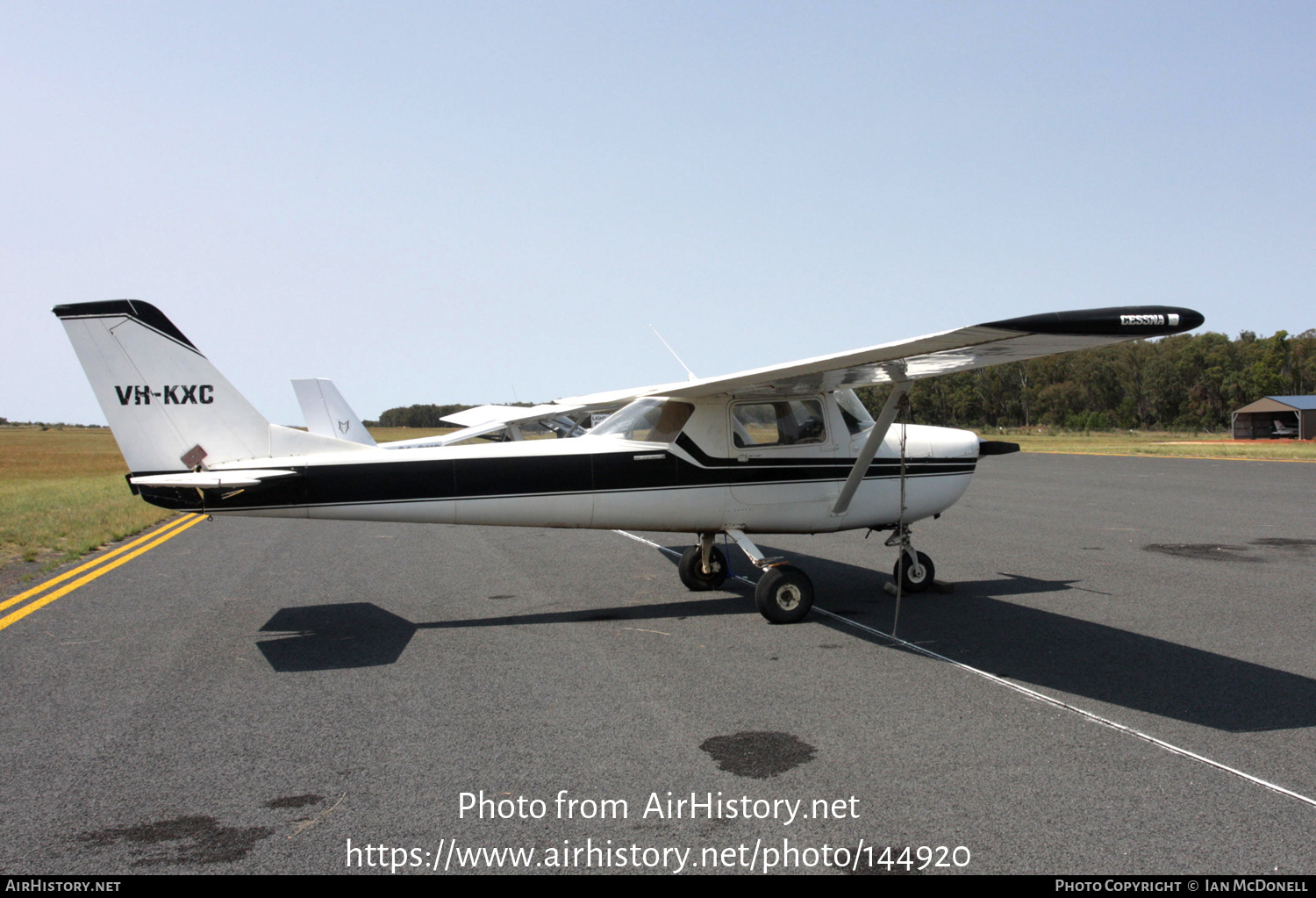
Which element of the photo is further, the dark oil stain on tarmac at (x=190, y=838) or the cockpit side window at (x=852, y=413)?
the cockpit side window at (x=852, y=413)

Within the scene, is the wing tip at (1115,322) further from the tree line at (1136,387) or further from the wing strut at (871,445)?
the tree line at (1136,387)

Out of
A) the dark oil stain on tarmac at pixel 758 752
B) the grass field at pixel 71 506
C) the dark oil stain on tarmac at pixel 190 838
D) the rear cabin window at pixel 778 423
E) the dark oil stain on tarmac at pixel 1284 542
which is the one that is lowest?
the dark oil stain on tarmac at pixel 1284 542

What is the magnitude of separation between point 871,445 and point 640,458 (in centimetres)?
210

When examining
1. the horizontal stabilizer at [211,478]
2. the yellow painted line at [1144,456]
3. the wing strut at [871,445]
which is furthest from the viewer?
the yellow painted line at [1144,456]

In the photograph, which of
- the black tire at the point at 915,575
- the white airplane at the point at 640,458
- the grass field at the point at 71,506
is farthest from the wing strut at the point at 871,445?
the grass field at the point at 71,506

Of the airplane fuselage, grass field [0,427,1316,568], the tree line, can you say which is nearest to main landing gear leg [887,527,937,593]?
the airplane fuselage

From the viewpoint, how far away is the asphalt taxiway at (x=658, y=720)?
3.41 metres

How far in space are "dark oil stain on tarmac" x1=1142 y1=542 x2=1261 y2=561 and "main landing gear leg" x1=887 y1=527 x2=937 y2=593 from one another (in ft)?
13.4

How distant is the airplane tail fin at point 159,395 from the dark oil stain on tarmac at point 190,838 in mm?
3740

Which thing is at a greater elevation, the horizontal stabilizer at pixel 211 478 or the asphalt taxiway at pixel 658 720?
the horizontal stabilizer at pixel 211 478

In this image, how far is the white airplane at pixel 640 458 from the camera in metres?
6.56

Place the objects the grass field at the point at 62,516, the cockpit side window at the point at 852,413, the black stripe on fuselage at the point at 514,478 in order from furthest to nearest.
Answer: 1. the grass field at the point at 62,516
2. the cockpit side window at the point at 852,413
3. the black stripe on fuselage at the point at 514,478

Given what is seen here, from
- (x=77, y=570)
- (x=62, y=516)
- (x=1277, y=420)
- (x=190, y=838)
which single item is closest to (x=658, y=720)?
(x=190, y=838)

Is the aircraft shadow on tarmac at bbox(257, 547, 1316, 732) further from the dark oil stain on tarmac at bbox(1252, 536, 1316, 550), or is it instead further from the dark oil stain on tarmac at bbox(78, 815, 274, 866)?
the dark oil stain on tarmac at bbox(1252, 536, 1316, 550)
